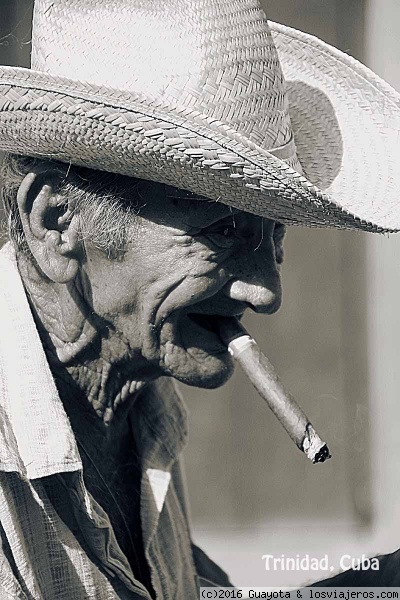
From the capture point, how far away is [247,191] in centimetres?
136

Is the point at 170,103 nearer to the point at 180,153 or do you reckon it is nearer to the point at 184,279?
the point at 180,153

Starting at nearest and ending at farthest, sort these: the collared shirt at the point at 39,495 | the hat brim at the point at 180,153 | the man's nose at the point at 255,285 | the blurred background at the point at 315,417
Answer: the hat brim at the point at 180,153 → the collared shirt at the point at 39,495 → the man's nose at the point at 255,285 → the blurred background at the point at 315,417

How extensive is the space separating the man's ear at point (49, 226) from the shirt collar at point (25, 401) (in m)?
0.09

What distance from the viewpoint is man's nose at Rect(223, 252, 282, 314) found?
1.52 metres

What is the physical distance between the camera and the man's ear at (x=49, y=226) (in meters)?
1.50

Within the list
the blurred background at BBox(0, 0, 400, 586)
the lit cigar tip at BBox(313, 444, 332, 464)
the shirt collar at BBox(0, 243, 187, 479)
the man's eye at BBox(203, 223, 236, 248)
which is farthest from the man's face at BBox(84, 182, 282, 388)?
the blurred background at BBox(0, 0, 400, 586)

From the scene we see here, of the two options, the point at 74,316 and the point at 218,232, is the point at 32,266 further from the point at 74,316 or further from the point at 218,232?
the point at 218,232

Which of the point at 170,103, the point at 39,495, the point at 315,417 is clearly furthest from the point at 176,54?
the point at 315,417

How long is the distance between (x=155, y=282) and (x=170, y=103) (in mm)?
274

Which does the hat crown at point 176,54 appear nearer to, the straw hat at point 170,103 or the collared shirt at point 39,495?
the straw hat at point 170,103

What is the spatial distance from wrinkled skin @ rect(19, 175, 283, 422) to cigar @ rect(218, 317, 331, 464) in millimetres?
31

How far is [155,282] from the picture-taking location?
1517 mm

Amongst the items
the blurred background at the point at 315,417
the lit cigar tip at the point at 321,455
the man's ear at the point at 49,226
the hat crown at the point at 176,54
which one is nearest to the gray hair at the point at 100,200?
the man's ear at the point at 49,226

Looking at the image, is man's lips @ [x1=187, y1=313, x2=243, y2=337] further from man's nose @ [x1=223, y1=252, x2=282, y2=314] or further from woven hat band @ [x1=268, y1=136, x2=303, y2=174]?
woven hat band @ [x1=268, y1=136, x2=303, y2=174]
